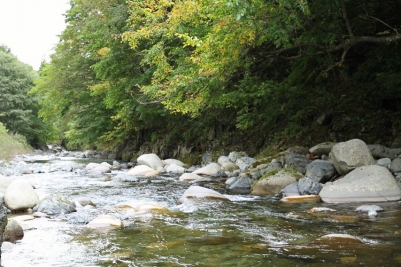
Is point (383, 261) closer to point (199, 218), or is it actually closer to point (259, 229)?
point (259, 229)

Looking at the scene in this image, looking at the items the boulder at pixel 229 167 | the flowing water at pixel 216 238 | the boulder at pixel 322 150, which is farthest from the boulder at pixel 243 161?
the flowing water at pixel 216 238

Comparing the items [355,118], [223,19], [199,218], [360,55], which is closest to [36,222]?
[199,218]

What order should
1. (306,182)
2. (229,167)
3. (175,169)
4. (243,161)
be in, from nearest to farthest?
(306,182)
(229,167)
(243,161)
(175,169)

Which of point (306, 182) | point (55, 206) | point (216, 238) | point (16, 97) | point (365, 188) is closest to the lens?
point (216, 238)

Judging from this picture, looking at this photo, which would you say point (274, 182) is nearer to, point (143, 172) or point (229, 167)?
point (229, 167)

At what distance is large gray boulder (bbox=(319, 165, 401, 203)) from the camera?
7105 mm

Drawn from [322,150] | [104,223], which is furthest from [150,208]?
[322,150]

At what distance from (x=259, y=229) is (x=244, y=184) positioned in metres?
4.33

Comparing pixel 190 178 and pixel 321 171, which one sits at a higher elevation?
pixel 321 171

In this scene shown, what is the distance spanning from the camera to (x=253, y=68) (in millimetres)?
12289

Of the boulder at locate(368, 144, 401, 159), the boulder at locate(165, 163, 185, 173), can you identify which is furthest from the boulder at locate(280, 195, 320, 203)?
the boulder at locate(165, 163, 185, 173)

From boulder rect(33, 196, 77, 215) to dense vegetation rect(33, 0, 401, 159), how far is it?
407cm

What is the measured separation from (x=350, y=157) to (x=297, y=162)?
5.50ft

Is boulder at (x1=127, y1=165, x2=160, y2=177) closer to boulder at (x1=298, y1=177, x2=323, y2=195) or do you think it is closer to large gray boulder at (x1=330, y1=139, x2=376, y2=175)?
boulder at (x1=298, y1=177, x2=323, y2=195)
